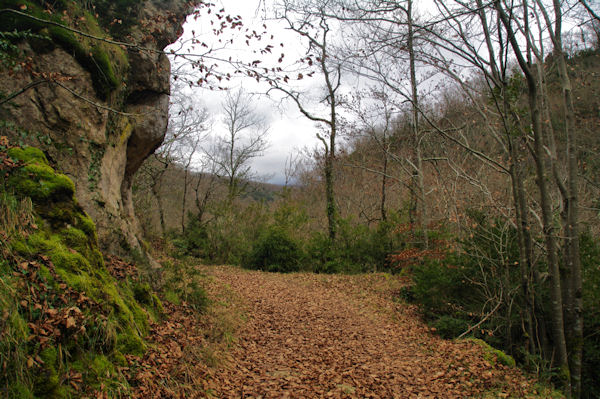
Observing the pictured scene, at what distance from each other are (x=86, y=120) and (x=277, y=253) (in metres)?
8.34

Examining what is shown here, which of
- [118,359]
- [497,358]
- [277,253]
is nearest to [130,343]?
[118,359]

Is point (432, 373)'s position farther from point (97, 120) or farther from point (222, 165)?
point (222, 165)

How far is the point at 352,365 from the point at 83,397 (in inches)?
135

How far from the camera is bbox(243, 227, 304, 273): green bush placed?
41.9 ft

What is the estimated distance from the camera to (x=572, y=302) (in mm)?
4977

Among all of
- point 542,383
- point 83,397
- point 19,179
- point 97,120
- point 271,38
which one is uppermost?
point 271,38

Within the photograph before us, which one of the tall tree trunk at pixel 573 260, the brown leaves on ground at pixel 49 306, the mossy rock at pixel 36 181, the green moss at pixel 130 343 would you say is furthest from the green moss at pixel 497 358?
the mossy rock at pixel 36 181

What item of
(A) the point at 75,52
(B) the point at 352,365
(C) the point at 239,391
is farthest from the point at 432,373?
(A) the point at 75,52

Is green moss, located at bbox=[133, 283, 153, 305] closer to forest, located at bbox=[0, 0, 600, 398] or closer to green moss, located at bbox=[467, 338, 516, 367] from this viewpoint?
forest, located at bbox=[0, 0, 600, 398]

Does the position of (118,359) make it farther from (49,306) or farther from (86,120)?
(86,120)

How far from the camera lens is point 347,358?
5.13 meters

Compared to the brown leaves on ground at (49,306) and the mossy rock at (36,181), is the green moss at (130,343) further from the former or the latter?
the mossy rock at (36,181)

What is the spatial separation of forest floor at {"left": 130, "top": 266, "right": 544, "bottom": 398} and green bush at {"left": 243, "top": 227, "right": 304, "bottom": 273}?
13.6 feet

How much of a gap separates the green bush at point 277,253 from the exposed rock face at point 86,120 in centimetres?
657
